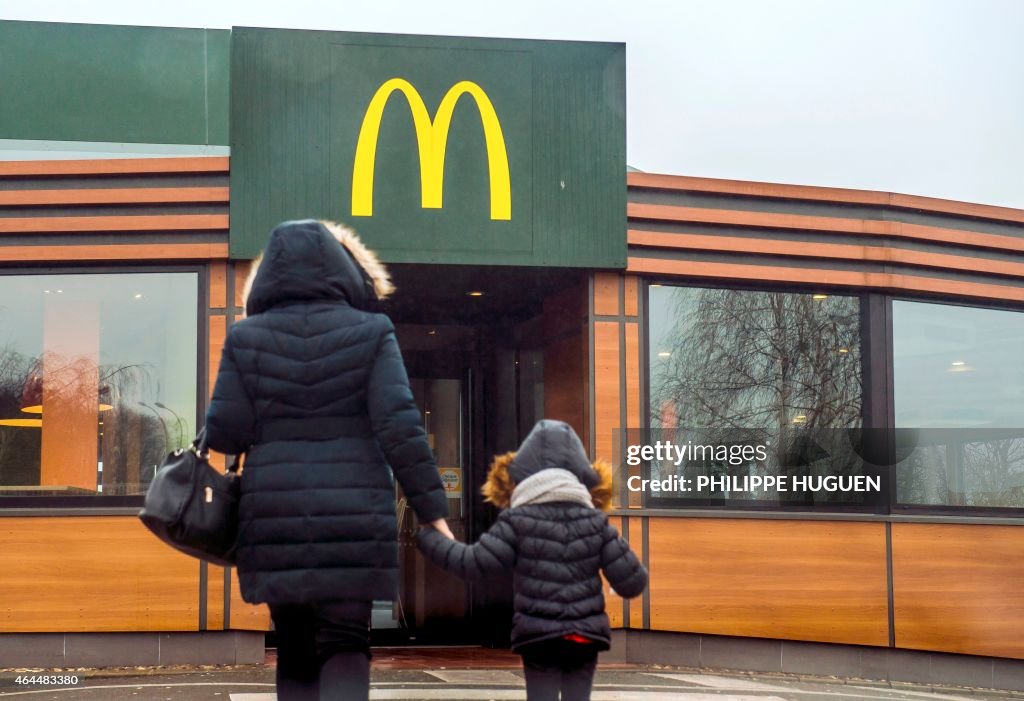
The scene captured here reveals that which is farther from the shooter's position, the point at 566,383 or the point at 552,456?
the point at 566,383

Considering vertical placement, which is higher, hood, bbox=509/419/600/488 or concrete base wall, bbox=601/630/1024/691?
hood, bbox=509/419/600/488

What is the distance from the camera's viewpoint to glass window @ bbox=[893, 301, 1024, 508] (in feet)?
35.1

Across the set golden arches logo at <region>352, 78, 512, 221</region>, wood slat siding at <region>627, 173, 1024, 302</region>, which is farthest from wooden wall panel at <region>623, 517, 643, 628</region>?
golden arches logo at <region>352, 78, 512, 221</region>

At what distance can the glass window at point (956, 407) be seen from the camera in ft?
35.1

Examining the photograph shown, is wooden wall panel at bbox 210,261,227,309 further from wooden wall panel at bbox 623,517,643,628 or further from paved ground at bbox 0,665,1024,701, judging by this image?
wooden wall panel at bbox 623,517,643,628

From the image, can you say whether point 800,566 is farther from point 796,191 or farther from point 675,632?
point 796,191

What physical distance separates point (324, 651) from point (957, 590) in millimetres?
7576

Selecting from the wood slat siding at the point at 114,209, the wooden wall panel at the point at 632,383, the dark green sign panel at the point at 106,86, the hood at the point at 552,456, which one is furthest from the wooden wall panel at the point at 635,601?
the hood at the point at 552,456

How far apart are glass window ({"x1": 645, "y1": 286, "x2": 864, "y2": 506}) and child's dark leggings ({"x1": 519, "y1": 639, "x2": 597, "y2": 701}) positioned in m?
5.25

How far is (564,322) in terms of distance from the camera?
11.0 meters

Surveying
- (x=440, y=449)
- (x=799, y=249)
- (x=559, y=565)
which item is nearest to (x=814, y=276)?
→ (x=799, y=249)

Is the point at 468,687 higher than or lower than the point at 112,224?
lower

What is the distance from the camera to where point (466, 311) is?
12.3 metres

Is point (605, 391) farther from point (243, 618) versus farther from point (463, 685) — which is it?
point (243, 618)
